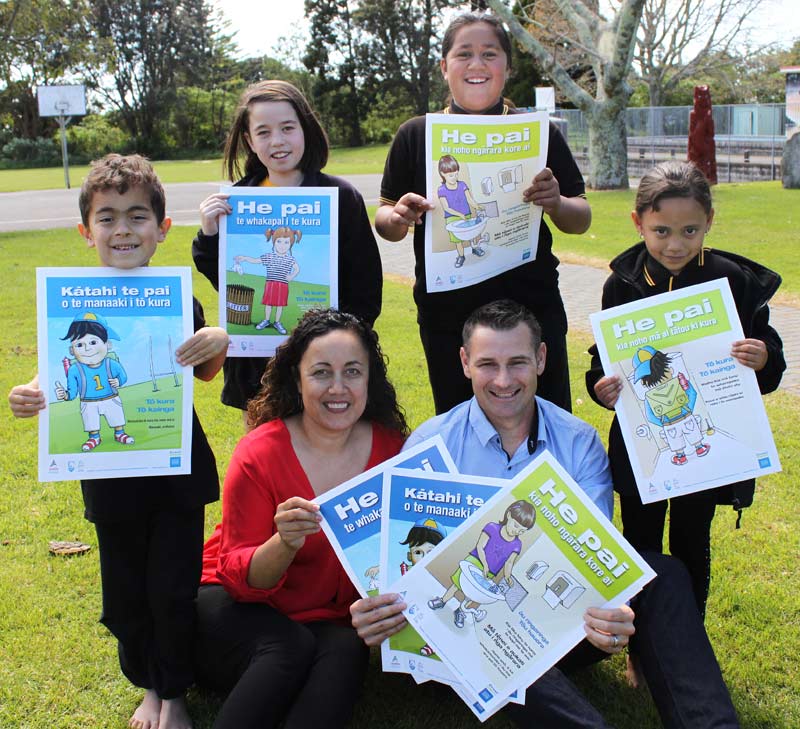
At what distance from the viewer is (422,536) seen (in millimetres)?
2541

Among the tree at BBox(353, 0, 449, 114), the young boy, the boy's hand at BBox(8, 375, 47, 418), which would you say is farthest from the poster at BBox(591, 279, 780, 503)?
the tree at BBox(353, 0, 449, 114)

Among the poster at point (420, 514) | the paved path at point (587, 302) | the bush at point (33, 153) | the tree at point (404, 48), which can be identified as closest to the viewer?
the poster at point (420, 514)

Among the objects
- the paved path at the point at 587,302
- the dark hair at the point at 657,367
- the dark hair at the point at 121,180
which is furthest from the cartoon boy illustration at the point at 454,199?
the paved path at the point at 587,302

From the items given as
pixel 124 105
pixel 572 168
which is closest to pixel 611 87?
pixel 572 168

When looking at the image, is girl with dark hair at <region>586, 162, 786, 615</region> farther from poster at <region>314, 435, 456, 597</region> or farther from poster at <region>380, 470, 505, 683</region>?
poster at <region>314, 435, 456, 597</region>

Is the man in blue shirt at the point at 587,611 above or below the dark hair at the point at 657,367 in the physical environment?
below

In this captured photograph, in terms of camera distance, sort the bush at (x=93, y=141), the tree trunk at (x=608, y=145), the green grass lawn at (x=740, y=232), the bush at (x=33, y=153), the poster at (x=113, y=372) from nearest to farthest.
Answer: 1. the poster at (x=113, y=372)
2. the green grass lawn at (x=740, y=232)
3. the tree trunk at (x=608, y=145)
4. the bush at (x=33, y=153)
5. the bush at (x=93, y=141)

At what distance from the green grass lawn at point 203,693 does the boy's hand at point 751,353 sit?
1139 mm

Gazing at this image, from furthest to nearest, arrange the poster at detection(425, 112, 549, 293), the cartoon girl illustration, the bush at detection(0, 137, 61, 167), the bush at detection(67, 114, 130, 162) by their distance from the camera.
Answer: the bush at detection(67, 114, 130, 162) → the bush at detection(0, 137, 61, 167) → the cartoon girl illustration → the poster at detection(425, 112, 549, 293)

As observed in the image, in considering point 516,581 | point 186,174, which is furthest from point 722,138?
point 516,581

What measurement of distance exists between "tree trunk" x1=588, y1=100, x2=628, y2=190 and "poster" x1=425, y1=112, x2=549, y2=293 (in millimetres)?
18471

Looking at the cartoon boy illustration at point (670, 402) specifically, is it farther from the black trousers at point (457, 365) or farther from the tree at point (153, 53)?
the tree at point (153, 53)

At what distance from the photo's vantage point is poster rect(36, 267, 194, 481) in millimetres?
2619

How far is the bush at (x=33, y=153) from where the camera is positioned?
45.1m
